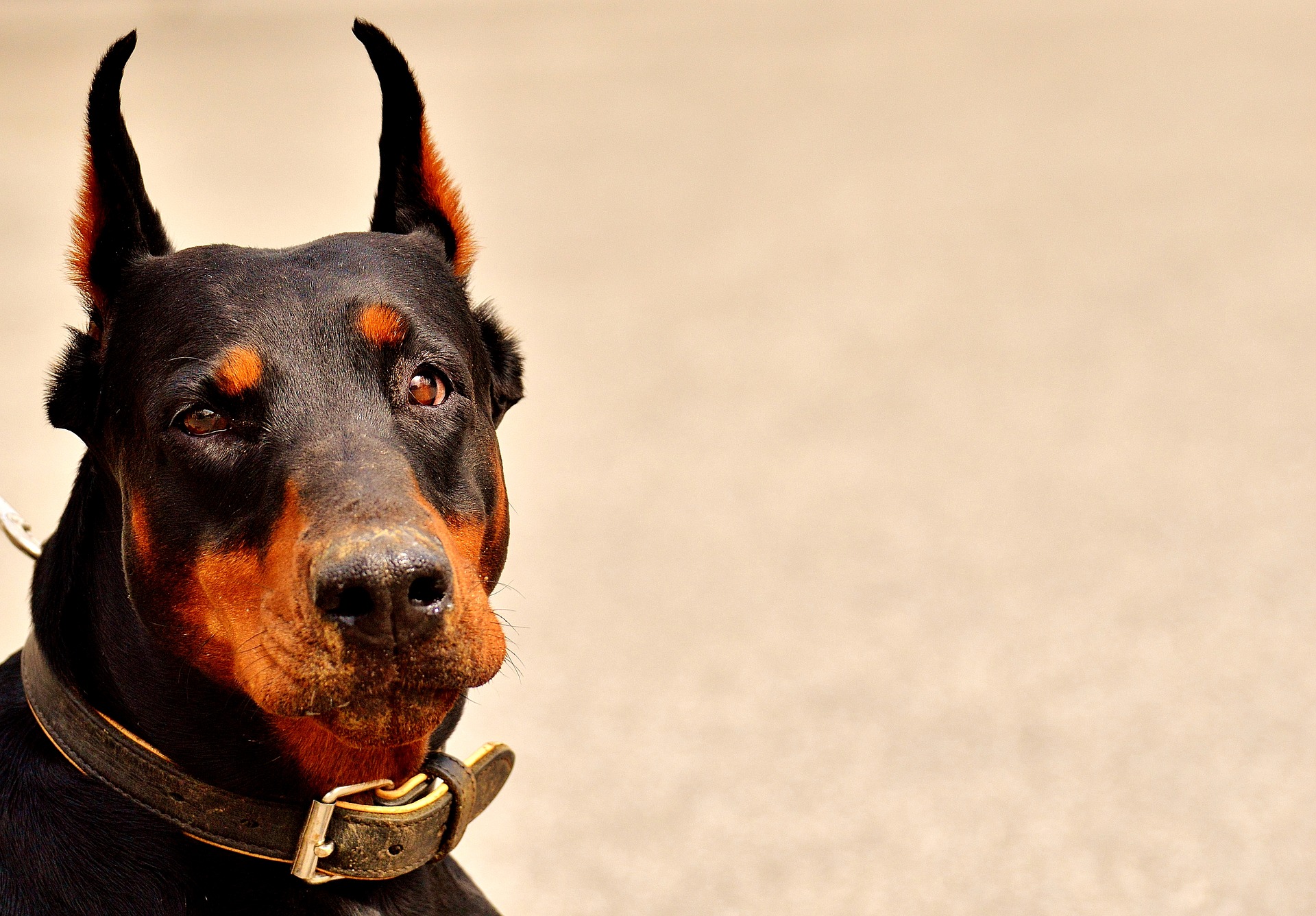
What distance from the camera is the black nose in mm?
1918

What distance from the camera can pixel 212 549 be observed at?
213 centimetres

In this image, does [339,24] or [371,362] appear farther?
[339,24]

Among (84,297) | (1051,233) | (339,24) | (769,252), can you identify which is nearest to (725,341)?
(769,252)

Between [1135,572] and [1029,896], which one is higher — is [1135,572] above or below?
above

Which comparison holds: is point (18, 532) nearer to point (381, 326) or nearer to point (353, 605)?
point (381, 326)

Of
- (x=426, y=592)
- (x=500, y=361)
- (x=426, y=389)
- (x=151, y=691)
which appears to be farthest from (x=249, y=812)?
(x=500, y=361)

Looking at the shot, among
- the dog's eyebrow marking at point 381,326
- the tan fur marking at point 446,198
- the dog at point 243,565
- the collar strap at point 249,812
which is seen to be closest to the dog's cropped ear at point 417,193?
the tan fur marking at point 446,198

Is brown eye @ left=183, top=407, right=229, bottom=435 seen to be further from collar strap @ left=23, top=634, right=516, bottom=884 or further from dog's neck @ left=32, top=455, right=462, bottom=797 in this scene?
collar strap @ left=23, top=634, right=516, bottom=884

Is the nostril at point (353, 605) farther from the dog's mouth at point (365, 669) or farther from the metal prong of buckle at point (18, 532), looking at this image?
the metal prong of buckle at point (18, 532)

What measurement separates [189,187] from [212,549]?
8381 mm

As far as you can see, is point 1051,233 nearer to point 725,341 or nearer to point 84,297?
point 725,341

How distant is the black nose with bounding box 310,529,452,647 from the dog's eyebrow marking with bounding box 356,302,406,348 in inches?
17.0

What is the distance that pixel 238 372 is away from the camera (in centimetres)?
219

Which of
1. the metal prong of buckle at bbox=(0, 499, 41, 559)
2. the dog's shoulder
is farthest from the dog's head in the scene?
the metal prong of buckle at bbox=(0, 499, 41, 559)
